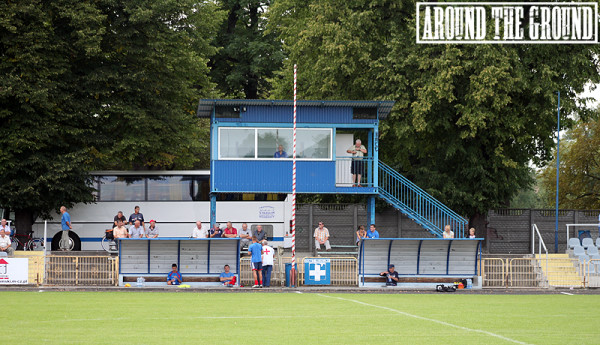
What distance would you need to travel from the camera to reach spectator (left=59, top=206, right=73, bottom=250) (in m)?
→ 31.7

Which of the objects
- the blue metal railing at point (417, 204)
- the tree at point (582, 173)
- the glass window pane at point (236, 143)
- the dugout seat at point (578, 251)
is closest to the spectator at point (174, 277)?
the glass window pane at point (236, 143)

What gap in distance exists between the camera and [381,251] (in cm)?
2867

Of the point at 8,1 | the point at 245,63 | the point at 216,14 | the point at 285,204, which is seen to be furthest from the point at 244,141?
the point at 245,63

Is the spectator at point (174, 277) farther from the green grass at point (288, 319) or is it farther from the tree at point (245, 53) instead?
the tree at point (245, 53)

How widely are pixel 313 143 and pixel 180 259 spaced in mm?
7530

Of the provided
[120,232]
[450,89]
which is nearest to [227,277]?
[120,232]

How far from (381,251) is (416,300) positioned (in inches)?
234

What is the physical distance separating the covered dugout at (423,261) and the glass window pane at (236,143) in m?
6.91

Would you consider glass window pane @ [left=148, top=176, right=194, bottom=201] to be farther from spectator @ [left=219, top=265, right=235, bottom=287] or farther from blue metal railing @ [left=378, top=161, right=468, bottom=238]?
spectator @ [left=219, top=265, right=235, bottom=287]

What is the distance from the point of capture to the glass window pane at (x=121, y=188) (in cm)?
3888

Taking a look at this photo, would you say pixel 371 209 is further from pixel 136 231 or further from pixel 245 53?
pixel 245 53

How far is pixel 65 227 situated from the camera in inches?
1259

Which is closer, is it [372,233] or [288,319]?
[288,319]

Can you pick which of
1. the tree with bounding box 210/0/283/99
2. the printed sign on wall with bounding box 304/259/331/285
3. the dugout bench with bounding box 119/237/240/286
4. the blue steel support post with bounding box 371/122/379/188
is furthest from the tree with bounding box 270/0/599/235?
the dugout bench with bounding box 119/237/240/286
